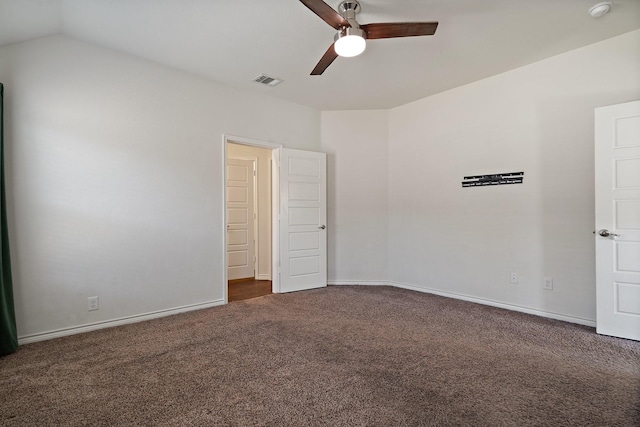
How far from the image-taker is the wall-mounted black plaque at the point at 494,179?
141 inches

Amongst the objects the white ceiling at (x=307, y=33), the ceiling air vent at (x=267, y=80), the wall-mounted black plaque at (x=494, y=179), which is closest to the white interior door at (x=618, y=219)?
the wall-mounted black plaque at (x=494, y=179)

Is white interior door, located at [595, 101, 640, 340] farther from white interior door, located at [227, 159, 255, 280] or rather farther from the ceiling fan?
white interior door, located at [227, 159, 255, 280]

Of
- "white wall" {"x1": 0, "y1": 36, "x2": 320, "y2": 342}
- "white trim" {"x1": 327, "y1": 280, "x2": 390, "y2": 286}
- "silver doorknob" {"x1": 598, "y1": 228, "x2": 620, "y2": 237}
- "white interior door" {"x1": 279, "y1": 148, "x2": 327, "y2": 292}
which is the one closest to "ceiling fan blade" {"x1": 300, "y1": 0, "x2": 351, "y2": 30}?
"white wall" {"x1": 0, "y1": 36, "x2": 320, "y2": 342}

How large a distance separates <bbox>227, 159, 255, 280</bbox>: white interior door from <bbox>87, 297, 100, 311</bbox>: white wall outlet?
8.64 ft

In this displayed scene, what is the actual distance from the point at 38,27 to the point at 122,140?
1.05 m

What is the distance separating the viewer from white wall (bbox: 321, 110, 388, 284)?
494cm

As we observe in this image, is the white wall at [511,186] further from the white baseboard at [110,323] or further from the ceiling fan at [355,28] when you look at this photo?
the white baseboard at [110,323]

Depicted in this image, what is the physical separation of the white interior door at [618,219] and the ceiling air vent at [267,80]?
3333 millimetres

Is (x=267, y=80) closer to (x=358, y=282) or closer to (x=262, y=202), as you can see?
Answer: (x=262, y=202)

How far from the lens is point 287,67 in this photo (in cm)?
352

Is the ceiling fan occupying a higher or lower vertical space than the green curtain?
higher

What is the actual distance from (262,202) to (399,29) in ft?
13.5

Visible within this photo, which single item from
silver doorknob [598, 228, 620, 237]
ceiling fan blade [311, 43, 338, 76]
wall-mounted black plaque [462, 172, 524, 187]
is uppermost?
ceiling fan blade [311, 43, 338, 76]

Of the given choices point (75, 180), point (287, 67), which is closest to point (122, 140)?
point (75, 180)
